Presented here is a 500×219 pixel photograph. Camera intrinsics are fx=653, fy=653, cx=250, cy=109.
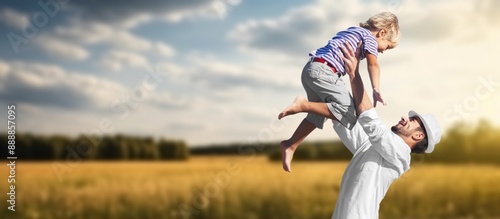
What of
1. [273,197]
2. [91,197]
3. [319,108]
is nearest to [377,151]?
[319,108]

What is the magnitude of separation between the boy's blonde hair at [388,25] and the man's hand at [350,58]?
0.15 metres

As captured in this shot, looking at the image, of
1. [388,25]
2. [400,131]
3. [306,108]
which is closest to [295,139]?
[306,108]

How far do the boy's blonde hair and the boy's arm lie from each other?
17 cm

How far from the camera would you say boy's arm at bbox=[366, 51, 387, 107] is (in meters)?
3.49

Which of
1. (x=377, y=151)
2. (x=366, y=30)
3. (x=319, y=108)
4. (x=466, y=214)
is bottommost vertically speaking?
(x=466, y=214)

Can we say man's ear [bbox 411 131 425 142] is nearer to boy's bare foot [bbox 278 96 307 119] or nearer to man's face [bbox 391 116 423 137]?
man's face [bbox 391 116 423 137]

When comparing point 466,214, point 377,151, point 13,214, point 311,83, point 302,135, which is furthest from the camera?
point 466,214

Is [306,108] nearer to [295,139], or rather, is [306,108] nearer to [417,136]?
[295,139]

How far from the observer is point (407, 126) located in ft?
11.2

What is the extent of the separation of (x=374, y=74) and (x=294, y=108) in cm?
49

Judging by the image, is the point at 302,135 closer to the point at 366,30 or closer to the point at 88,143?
the point at 366,30

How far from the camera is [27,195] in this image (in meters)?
8.09

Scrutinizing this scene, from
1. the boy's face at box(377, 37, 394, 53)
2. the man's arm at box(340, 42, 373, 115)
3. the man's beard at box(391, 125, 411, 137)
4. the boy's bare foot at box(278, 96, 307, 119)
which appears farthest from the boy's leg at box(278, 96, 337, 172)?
the boy's face at box(377, 37, 394, 53)

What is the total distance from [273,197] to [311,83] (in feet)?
15.6
